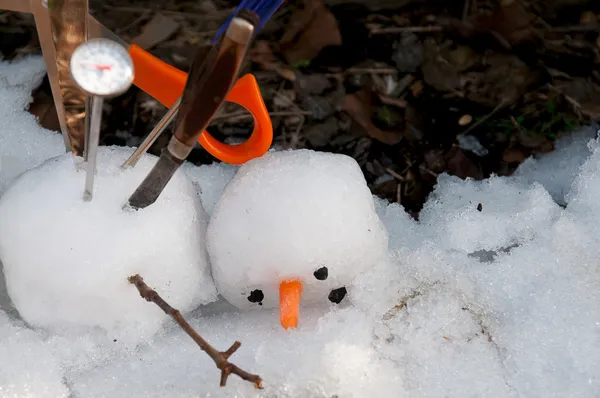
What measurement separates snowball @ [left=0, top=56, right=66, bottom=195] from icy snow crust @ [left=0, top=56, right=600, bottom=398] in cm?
24

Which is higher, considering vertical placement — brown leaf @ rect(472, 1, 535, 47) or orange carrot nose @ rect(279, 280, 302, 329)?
brown leaf @ rect(472, 1, 535, 47)

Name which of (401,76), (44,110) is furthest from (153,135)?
(401,76)

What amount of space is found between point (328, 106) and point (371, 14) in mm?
197

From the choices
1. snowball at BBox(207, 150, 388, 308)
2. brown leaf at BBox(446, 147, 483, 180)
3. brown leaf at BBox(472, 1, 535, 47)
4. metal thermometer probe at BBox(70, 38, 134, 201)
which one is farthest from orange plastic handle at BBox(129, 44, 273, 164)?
brown leaf at BBox(472, 1, 535, 47)

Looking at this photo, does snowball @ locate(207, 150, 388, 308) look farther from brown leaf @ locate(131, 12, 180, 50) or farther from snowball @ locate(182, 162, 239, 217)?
brown leaf @ locate(131, 12, 180, 50)

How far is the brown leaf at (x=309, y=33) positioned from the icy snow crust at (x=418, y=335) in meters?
0.40

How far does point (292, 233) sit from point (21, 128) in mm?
536

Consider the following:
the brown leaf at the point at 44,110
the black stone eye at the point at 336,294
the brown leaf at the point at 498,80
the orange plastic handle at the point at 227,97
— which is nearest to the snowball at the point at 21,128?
the brown leaf at the point at 44,110

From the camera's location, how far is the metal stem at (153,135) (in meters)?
0.69

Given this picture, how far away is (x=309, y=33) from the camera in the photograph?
108 cm

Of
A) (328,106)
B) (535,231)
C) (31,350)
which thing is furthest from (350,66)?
(31,350)

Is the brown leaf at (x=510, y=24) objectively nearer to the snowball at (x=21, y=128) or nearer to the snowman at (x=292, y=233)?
the snowman at (x=292, y=233)

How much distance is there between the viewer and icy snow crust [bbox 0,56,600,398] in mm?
714

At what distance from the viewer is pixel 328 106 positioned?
1.08m
